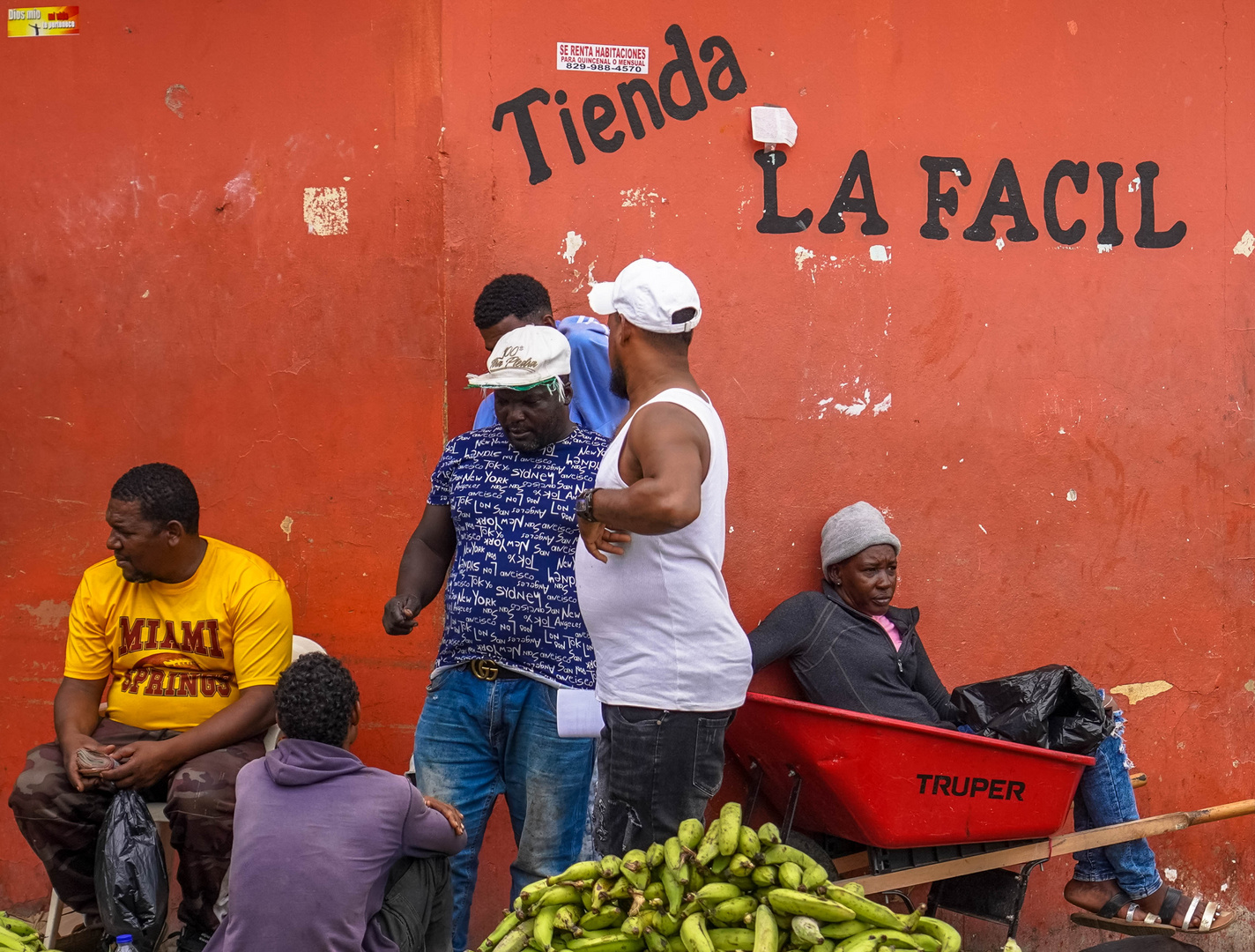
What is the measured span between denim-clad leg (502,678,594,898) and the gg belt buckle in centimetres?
5

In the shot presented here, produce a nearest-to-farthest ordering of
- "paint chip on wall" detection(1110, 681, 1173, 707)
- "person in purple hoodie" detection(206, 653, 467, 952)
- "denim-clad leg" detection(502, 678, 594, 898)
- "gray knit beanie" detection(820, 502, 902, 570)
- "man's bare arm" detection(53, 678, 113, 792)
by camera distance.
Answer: "person in purple hoodie" detection(206, 653, 467, 952), "denim-clad leg" detection(502, 678, 594, 898), "man's bare arm" detection(53, 678, 113, 792), "gray knit beanie" detection(820, 502, 902, 570), "paint chip on wall" detection(1110, 681, 1173, 707)

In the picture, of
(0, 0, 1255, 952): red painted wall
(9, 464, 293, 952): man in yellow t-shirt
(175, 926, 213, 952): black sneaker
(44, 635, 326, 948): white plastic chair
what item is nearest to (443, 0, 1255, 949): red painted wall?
(0, 0, 1255, 952): red painted wall

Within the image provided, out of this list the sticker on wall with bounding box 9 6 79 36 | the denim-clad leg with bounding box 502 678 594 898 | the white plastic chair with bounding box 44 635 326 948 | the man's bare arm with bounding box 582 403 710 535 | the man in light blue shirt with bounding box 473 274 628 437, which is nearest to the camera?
the man's bare arm with bounding box 582 403 710 535

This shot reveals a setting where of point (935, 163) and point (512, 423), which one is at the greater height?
point (935, 163)

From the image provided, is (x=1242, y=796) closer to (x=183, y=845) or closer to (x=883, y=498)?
(x=883, y=498)

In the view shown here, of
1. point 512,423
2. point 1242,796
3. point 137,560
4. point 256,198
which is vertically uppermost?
point 256,198

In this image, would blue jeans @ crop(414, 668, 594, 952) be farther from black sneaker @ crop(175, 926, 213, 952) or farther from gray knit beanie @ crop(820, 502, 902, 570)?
gray knit beanie @ crop(820, 502, 902, 570)

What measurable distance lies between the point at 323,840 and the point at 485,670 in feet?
Answer: 2.45

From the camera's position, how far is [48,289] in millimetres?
4789

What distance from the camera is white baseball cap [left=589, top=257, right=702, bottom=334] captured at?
10.3ft

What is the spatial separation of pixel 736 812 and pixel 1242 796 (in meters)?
2.80

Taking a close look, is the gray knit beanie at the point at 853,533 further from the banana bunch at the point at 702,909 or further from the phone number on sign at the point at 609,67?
the phone number on sign at the point at 609,67

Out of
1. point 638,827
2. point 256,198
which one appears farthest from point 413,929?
point 256,198

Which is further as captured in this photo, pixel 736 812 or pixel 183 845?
pixel 183 845
